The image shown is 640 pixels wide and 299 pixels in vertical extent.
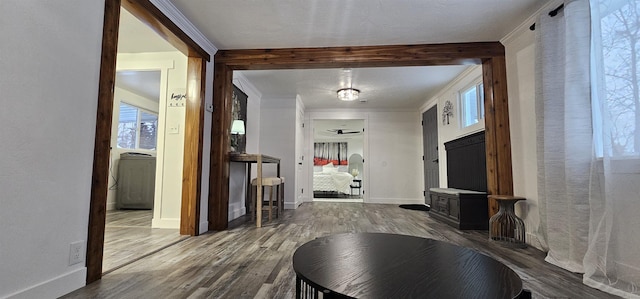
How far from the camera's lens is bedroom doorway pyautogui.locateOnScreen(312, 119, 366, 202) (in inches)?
324

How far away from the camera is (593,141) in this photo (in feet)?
5.94

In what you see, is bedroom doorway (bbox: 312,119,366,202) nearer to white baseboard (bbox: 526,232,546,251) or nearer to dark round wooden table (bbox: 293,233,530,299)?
white baseboard (bbox: 526,232,546,251)

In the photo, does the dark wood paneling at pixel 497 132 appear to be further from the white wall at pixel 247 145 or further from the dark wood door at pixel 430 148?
the white wall at pixel 247 145

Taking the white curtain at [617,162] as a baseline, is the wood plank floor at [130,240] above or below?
below

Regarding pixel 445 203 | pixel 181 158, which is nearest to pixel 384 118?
pixel 445 203

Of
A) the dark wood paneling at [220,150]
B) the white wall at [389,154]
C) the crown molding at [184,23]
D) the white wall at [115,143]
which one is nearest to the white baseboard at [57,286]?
the dark wood paneling at [220,150]

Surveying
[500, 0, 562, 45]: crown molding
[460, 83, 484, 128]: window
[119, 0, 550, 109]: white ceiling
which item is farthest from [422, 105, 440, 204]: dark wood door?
[119, 0, 550, 109]: white ceiling

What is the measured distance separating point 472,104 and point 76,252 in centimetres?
498

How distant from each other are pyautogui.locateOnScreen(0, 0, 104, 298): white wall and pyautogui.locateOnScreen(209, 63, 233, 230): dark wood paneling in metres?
1.58

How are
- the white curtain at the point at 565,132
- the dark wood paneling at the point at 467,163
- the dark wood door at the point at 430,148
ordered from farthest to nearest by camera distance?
the dark wood door at the point at 430,148
the dark wood paneling at the point at 467,163
the white curtain at the point at 565,132

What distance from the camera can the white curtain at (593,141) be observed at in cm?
159

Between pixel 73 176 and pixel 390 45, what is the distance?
10.2 feet

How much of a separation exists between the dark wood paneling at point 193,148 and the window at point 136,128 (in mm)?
3177

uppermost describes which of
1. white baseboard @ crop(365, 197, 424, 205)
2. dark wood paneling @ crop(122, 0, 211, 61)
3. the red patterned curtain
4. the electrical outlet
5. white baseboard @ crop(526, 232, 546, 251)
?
dark wood paneling @ crop(122, 0, 211, 61)
